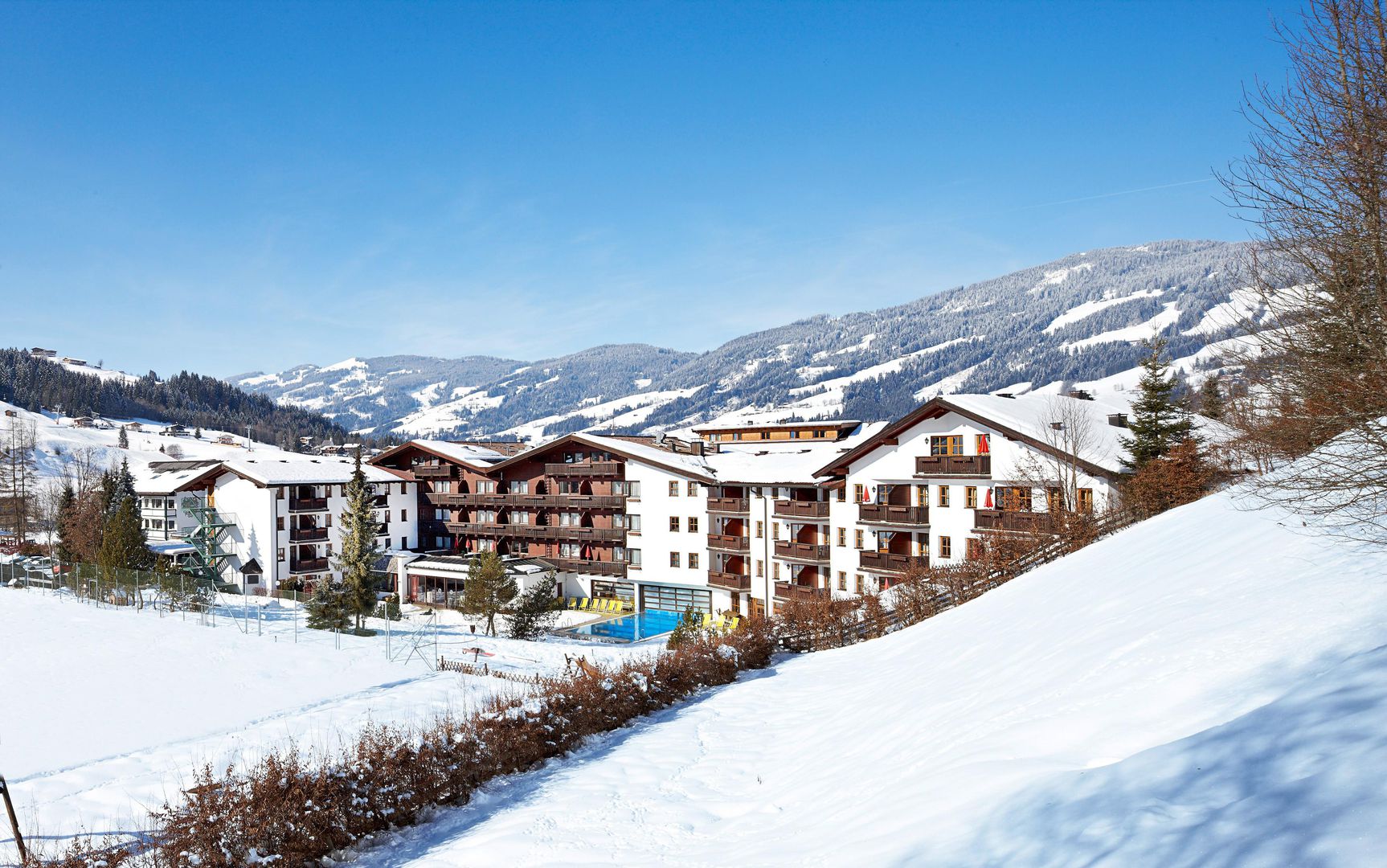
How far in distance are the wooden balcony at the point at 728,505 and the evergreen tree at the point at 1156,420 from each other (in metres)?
22.0

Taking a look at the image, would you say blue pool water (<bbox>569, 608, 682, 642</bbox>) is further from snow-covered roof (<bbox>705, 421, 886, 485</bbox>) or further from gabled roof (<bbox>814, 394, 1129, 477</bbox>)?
gabled roof (<bbox>814, 394, 1129, 477</bbox>)

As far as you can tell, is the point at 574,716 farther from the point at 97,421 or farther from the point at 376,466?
the point at 97,421

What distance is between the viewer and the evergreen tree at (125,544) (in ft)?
154

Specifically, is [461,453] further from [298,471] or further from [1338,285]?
[1338,285]

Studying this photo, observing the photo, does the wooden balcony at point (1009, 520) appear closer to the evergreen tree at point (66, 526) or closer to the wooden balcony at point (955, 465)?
the wooden balcony at point (955, 465)

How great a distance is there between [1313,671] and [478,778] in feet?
34.4

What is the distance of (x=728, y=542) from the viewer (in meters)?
47.1

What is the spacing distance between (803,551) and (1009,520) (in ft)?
46.0

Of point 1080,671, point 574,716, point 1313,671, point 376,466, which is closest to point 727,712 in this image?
point 574,716

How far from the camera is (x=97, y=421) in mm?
173500

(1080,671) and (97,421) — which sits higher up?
(97,421)

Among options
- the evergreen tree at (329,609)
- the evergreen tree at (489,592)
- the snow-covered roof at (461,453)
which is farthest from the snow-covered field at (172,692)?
the snow-covered roof at (461,453)

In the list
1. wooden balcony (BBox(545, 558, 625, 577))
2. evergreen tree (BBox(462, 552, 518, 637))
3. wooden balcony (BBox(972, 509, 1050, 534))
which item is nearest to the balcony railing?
wooden balcony (BBox(545, 558, 625, 577))

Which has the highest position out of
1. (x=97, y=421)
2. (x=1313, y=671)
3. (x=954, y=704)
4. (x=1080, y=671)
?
(x=97, y=421)
